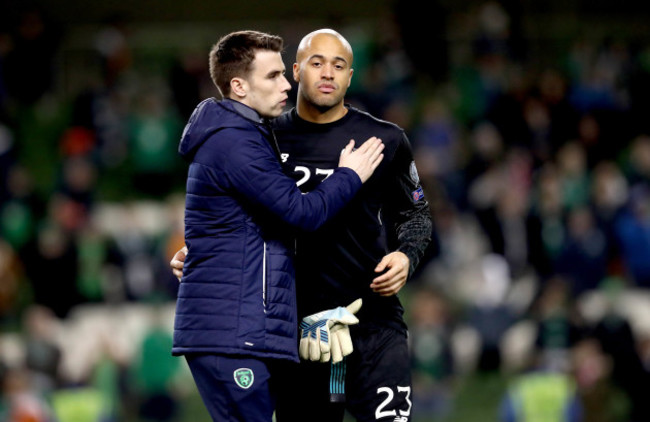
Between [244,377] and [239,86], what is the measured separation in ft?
3.82

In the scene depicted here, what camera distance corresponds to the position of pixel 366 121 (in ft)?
16.2

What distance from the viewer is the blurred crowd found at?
37.0ft

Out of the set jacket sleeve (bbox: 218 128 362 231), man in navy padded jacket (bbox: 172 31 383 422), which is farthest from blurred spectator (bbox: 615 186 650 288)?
jacket sleeve (bbox: 218 128 362 231)

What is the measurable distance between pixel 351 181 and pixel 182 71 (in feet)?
30.2

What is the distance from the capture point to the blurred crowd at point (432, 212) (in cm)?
1127

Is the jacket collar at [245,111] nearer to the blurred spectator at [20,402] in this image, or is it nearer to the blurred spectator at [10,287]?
the blurred spectator at [20,402]

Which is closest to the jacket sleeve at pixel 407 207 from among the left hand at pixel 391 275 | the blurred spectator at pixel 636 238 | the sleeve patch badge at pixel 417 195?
the sleeve patch badge at pixel 417 195

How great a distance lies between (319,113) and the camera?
4.88m

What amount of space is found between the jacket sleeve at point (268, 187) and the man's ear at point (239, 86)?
21cm

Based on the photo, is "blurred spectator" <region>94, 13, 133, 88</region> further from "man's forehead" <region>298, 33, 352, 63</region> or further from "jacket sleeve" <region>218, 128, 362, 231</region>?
"jacket sleeve" <region>218, 128, 362, 231</region>

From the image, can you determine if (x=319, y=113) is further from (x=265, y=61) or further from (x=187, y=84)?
(x=187, y=84)

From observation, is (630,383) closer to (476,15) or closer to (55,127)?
(476,15)

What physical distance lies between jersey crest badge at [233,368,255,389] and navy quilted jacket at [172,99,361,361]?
73 mm

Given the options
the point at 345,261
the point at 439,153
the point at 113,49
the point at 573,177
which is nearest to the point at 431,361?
the point at 439,153
